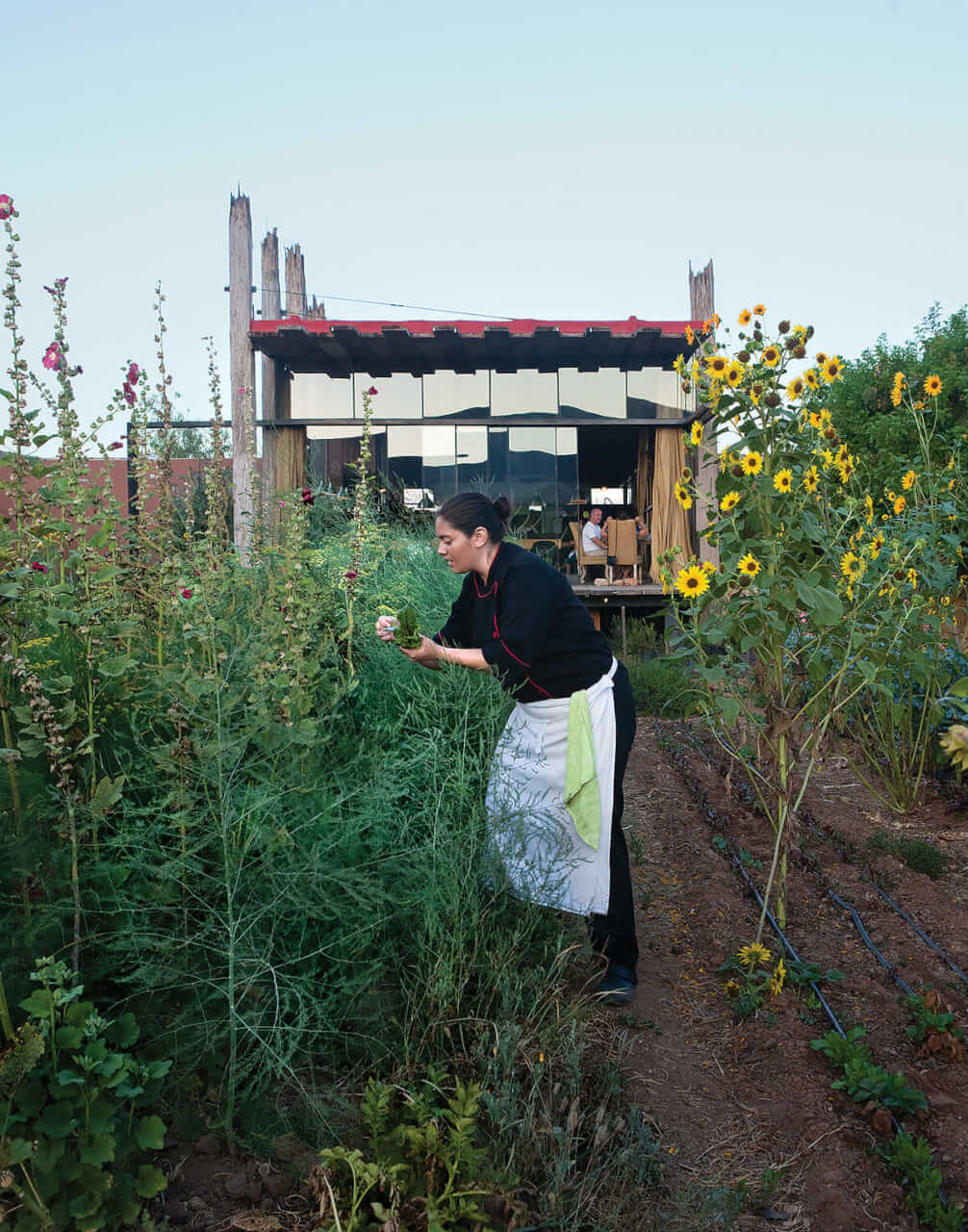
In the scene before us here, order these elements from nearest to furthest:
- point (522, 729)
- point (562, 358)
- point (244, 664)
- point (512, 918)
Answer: point (244, 664) → point (512, 918) → point (522, 729) → point (562, 358)

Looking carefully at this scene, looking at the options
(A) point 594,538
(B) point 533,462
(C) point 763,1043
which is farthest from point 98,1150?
(B) point 533,462

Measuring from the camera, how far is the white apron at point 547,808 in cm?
284

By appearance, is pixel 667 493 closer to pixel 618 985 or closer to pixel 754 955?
pixel 754 955

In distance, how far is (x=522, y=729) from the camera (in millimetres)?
3361

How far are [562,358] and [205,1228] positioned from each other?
37.1 feet

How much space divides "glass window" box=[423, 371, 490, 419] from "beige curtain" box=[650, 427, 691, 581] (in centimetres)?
229

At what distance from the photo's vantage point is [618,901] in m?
3.19

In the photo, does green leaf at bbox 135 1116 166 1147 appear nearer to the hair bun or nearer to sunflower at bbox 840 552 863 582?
the hair bun

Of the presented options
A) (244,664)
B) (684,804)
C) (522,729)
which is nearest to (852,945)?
(522,729)

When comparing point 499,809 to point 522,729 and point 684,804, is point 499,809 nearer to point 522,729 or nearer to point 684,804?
point 522,729

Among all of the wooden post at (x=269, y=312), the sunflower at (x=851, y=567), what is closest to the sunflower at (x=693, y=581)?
the sunflower at (x=851, y=567)

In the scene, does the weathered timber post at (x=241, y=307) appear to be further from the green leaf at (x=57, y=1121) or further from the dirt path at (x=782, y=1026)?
the green leaf at (x=57, y=1121)

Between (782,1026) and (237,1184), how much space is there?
169 centimetres

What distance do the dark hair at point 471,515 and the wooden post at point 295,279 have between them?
9.49m
